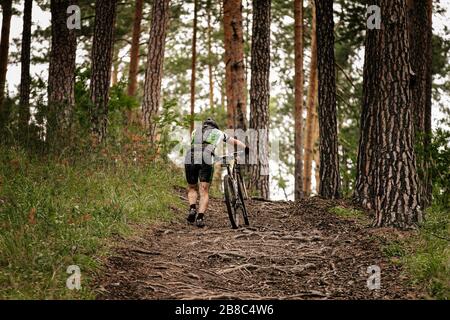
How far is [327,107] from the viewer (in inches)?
506

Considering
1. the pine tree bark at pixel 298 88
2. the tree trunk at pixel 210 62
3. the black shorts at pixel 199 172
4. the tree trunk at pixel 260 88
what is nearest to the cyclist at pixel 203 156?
the black shorts at pixel 199 172

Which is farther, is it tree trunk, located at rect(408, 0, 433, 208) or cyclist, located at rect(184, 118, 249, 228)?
tree trunk, located at rect(408, 0, 433, 208)

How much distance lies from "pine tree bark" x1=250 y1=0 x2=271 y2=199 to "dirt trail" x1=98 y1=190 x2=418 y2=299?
5.01m

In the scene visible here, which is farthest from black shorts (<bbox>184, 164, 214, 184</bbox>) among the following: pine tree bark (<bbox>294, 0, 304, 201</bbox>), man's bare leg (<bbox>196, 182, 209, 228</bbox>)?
pine tree bark (<bbox>294, 0, 304, 201</bbox>)

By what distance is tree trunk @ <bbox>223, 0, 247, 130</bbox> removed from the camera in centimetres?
1543

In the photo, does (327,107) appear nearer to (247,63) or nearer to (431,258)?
(431,258)

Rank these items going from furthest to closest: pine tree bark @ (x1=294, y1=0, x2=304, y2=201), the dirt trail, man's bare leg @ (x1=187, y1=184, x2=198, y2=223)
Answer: pine tree bark @ (x1=294, y1=0, x2=304, y2=201)
man's bare leg @ (x1=187, y1=184, x2=198, y2=223)
the dirt trail

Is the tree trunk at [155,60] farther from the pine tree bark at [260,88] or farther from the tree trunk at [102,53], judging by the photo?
the pine tree bark at [260,88]

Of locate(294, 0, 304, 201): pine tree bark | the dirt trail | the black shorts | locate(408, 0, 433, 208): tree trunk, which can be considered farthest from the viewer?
locate(294, 0, 304, 201): pine tree bark

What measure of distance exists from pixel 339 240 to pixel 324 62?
231 inches

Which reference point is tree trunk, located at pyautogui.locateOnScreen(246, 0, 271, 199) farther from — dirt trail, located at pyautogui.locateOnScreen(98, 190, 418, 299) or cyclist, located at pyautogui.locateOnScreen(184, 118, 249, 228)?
cyclist, located at pyautogui.locateOnScreen(184, 118, 249, 228)

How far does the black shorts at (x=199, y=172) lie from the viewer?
9547mm
